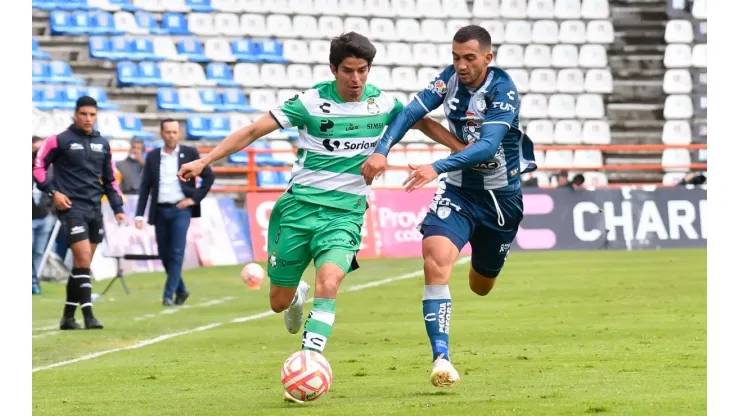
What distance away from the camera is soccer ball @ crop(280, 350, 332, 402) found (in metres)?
7.87

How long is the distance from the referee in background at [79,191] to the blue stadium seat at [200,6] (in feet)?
58.6

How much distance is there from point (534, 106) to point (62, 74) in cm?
1079

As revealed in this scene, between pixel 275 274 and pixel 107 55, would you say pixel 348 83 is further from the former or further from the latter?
pixel 107 55

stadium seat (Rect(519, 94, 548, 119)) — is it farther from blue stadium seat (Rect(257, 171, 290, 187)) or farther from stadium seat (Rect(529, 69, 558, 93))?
blue stadium seat (Rect(257, 171, 290, 187))

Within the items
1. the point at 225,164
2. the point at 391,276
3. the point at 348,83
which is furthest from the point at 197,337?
the point at 225,164

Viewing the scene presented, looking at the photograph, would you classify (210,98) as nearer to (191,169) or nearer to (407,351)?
(407,351)

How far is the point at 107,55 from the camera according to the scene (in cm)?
3047

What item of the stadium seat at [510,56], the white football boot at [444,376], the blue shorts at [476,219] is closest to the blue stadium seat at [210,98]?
the stadium seat at [510,56]

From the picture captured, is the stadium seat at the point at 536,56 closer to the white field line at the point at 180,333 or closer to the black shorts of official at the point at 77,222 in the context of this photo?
the white field line at the point at 180,333

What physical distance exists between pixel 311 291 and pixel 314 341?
10524mm

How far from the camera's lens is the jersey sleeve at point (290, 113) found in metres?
8.82

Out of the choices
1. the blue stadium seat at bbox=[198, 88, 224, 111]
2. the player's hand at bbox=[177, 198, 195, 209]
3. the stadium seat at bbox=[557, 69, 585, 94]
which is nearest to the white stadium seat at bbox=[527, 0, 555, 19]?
the stadium seat at bbox=[557, 69, 585, 94]

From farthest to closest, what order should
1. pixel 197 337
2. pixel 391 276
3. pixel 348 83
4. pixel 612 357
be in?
pixel 391 276, pixel 197 337, pixel 612 357, pixel 348 83

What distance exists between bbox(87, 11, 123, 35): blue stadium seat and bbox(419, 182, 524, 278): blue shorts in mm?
22338
